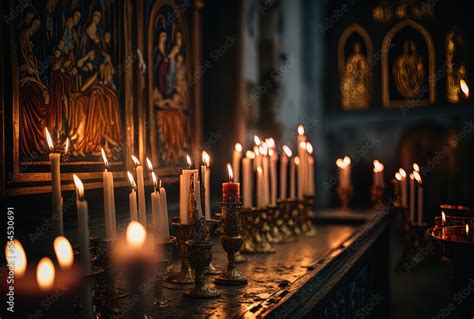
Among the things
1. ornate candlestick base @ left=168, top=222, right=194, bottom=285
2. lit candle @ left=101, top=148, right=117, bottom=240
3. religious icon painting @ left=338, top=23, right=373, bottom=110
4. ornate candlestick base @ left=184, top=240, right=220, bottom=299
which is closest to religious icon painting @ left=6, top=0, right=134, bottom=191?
ornate candlestick base @ left=168, top=222, right=194, bottom=285

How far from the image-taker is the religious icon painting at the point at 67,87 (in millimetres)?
3008

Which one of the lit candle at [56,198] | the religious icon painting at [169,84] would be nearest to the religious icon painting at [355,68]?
the religious icon painting at [169,84]

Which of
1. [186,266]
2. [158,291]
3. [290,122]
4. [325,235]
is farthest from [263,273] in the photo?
[290,122]

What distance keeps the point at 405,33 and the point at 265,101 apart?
390 cm

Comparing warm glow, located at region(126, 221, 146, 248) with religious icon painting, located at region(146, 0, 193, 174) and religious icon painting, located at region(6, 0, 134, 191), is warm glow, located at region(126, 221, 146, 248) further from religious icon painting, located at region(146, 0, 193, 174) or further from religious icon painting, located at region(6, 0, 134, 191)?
religious icon painting, located at region(146, 0, 193, 174)

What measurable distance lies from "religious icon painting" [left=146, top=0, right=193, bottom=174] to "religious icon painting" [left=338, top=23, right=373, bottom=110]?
18.2 feet

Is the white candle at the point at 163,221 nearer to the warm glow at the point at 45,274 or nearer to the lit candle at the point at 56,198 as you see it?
the lit candle at the point at 56,198

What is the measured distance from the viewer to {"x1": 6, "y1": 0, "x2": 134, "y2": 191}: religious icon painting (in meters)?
3.01

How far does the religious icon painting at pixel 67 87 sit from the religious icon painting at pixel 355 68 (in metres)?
6.86

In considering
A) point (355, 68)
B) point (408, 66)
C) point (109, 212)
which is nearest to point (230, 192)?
point (109, 212)

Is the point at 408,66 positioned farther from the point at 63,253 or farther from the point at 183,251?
the point at 63,253

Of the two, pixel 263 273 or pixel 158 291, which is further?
pixel 263 273

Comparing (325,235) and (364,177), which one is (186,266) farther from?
(364,177)

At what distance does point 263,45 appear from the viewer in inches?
286
